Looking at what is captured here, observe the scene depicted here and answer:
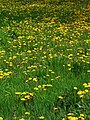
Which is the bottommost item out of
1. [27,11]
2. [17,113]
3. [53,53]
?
[17,113]

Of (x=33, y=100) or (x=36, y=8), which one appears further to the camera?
(x=36, y=8)

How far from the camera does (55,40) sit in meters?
8.44

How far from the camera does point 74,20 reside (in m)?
11.7

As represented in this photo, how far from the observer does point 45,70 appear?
233 inches

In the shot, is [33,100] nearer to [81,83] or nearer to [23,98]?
[23,98]

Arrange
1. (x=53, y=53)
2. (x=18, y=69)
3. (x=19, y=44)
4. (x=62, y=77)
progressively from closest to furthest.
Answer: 1. (x=62, y=77)
2. (x=18, y=69)
3. (x=53, y=53)
4. (x=19, y=44)

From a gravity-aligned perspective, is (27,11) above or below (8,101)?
above

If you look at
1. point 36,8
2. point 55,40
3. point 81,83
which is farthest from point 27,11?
point 81,83

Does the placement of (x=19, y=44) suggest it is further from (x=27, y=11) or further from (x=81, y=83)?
(x=27, y=11)

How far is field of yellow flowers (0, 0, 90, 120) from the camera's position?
435 cm

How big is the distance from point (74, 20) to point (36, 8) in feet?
10.7

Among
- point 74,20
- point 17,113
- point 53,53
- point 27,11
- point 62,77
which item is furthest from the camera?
point 27,11

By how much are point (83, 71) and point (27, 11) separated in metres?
8.42

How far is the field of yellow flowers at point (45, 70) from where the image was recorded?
4.35 metres
